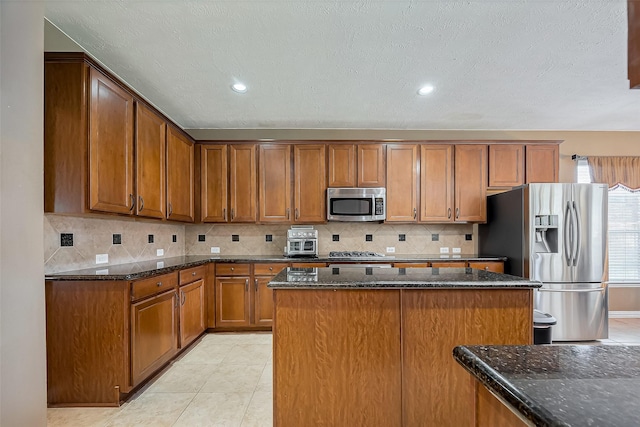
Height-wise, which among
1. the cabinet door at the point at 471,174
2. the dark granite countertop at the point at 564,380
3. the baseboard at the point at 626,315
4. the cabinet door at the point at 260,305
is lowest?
the baseboard at the point at 626,315

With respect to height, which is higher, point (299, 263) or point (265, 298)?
point (299, 263)

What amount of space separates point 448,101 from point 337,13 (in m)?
1.86

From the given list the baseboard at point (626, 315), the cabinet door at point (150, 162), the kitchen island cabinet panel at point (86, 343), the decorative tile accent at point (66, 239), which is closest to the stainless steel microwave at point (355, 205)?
the cabinet door at point (150, 162)

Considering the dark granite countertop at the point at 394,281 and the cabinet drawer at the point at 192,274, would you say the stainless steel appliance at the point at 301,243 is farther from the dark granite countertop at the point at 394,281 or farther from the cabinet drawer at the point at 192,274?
the dark granite countertop at the point at 394,281

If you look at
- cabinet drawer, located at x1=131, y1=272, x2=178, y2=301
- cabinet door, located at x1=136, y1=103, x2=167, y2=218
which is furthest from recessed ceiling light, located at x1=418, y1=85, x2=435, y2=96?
cabinet drawer, located at x1=131, y1=272, x2=178, y2=301

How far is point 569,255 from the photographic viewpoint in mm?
3297

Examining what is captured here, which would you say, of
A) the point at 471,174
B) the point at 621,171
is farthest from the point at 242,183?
the point at 621,171

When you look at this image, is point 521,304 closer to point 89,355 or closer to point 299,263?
point 299,263

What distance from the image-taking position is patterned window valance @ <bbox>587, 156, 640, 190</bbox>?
4191mm

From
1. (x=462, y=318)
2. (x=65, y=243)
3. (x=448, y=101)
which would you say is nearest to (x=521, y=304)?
(x=462, y=318)

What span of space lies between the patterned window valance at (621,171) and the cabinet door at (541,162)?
0.76m

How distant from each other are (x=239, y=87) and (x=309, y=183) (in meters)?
1.47

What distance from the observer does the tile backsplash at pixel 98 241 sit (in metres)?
2.25

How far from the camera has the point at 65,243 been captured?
7.72 feet
